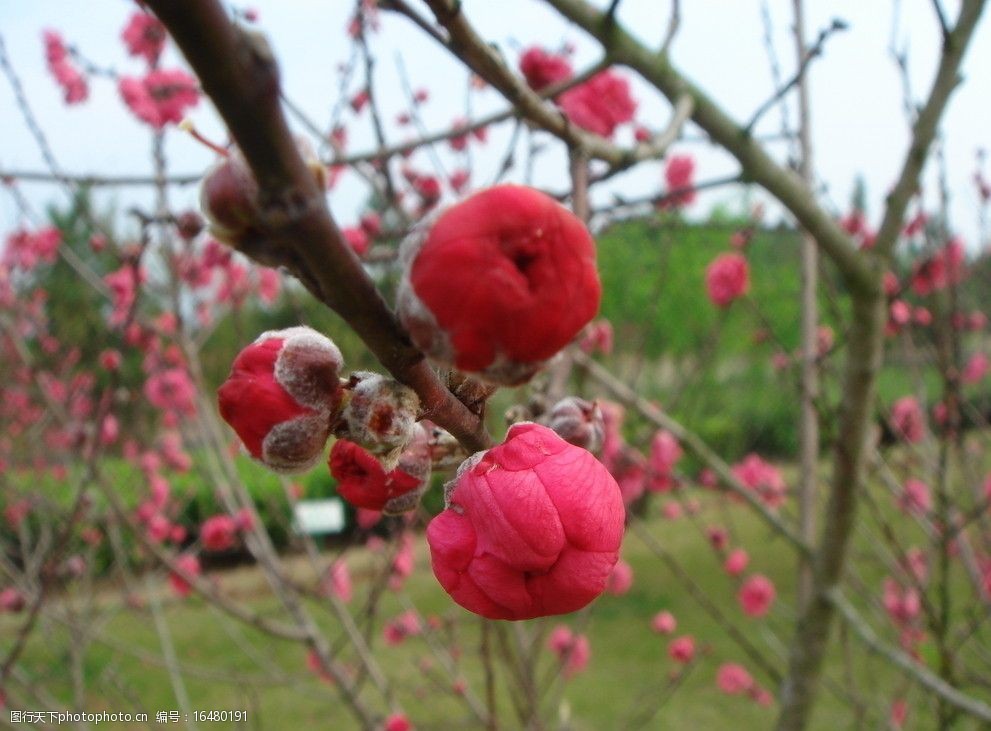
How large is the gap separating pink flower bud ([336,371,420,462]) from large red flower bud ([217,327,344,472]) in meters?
0.03

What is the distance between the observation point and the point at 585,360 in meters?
1.91

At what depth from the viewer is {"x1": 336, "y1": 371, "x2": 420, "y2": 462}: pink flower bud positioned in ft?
1.77

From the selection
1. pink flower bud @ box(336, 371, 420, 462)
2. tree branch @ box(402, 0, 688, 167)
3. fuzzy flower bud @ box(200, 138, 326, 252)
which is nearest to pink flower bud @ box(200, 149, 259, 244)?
fuzzy flower bud @ box(200, 138, 326, 252)

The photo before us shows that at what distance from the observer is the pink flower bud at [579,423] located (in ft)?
2.81

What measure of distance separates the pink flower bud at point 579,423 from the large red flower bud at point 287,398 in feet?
1.09

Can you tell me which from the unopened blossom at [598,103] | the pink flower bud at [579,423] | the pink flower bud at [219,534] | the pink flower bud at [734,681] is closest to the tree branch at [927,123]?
the unopened blossom at [598,103]

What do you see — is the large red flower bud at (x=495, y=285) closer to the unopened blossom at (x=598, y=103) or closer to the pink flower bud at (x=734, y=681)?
the unopened blossom at (x=598, y=103)

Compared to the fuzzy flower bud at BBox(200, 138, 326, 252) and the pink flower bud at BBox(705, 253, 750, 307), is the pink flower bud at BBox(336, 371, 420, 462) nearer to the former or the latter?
the fuzzy flower bud at BBox(200, 138, 326, 252)

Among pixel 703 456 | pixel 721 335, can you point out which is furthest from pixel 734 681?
pixel 721 335

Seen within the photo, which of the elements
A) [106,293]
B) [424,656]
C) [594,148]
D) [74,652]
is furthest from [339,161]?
[424,656]

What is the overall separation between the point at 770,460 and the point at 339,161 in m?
13.5

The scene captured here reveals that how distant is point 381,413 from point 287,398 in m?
0.10

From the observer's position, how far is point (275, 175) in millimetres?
342

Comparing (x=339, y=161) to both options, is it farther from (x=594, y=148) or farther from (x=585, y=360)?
(x=585, y=360)
